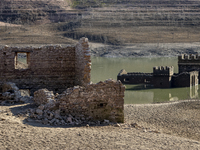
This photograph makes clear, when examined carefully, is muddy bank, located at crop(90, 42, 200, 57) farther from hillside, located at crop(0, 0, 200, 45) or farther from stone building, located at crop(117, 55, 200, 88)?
stone building, located at crop(117, 55, 200, 88)

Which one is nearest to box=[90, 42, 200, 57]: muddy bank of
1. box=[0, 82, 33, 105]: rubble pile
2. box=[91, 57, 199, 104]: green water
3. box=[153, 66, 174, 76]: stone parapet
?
box=[91, 57, 199, 104]: green water

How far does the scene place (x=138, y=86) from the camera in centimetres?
3250

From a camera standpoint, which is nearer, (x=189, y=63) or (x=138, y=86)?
(x=138, y=86)

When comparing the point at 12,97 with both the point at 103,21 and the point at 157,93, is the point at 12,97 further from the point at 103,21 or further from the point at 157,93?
the point at 103,21

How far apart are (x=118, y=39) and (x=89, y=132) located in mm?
58362

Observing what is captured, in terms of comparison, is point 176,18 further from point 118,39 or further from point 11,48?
point 11,48

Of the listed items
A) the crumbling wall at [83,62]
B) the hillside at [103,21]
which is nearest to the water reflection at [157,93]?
the crumbling wall at [83,62]

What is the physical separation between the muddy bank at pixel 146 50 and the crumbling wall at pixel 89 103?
168 ft

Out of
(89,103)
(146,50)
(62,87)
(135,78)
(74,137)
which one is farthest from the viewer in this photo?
(146,50)

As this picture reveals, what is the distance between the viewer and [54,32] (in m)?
74.5

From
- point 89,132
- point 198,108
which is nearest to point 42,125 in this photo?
point 89,132

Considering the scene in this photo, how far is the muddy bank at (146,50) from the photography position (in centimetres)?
6194

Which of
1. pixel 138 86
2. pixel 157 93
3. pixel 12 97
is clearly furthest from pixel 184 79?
pixel 12 97

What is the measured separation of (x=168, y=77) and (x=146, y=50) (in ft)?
106
